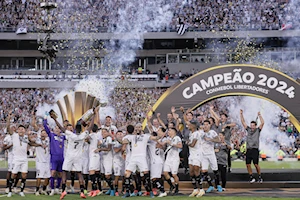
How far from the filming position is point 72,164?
48.4 feet

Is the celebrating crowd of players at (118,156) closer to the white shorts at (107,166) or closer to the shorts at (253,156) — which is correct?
the white shorts at (107,166)

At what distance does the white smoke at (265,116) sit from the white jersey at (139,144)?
45.9 feet

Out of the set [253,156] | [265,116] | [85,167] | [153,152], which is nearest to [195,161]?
[153,152]

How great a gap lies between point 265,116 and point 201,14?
36.8 ft

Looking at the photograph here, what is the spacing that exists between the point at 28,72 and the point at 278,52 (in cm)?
2025

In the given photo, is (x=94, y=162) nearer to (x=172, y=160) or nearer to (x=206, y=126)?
(x=172, y=160)

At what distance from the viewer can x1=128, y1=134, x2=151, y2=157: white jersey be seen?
1466 centimetres

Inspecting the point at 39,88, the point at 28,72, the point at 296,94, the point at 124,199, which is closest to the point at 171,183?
the point at 124,199

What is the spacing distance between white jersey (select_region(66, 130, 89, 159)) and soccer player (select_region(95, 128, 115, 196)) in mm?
523

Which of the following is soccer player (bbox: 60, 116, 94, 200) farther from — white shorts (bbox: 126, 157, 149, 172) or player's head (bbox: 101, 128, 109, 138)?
white shorts (bbox: 126, 157, 149, 172)

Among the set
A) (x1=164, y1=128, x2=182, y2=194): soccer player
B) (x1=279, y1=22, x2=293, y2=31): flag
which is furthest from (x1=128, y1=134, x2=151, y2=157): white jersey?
(x1=279, y1=22, x2=293, y2=31): flag

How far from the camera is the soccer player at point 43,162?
1543 cm

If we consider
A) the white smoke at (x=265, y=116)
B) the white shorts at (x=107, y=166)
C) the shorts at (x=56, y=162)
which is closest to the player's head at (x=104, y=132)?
the white shorts at (x=107, y=166)

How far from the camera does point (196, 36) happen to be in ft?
149
